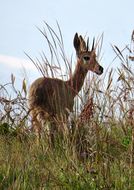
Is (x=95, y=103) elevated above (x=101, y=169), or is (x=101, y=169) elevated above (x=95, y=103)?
(x=95, y=103)

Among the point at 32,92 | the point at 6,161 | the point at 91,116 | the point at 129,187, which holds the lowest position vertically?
the point at 129,187

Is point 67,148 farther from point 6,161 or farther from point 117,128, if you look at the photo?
point 117,128

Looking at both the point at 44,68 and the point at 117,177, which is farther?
the point at 44,68

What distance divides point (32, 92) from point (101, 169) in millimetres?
5097

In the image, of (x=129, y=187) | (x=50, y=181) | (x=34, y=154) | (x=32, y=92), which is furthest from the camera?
(x=32, y=92)

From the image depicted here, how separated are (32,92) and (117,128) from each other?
3413 mm

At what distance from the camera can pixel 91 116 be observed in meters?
4.75

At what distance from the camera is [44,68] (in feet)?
16.9

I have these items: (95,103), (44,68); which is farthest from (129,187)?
(44,68)

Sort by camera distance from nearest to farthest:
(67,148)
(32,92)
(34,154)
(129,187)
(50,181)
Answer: (129,187) → (50,181) → (67,148) → (34,154) → (32,92)

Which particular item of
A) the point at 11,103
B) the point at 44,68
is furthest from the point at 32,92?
the point at 44,68

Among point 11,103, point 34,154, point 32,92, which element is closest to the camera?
point 34,154

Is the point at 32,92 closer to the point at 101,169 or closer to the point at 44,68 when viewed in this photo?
the point at 44,68

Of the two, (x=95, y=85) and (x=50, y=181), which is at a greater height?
(x=95, y=85)
